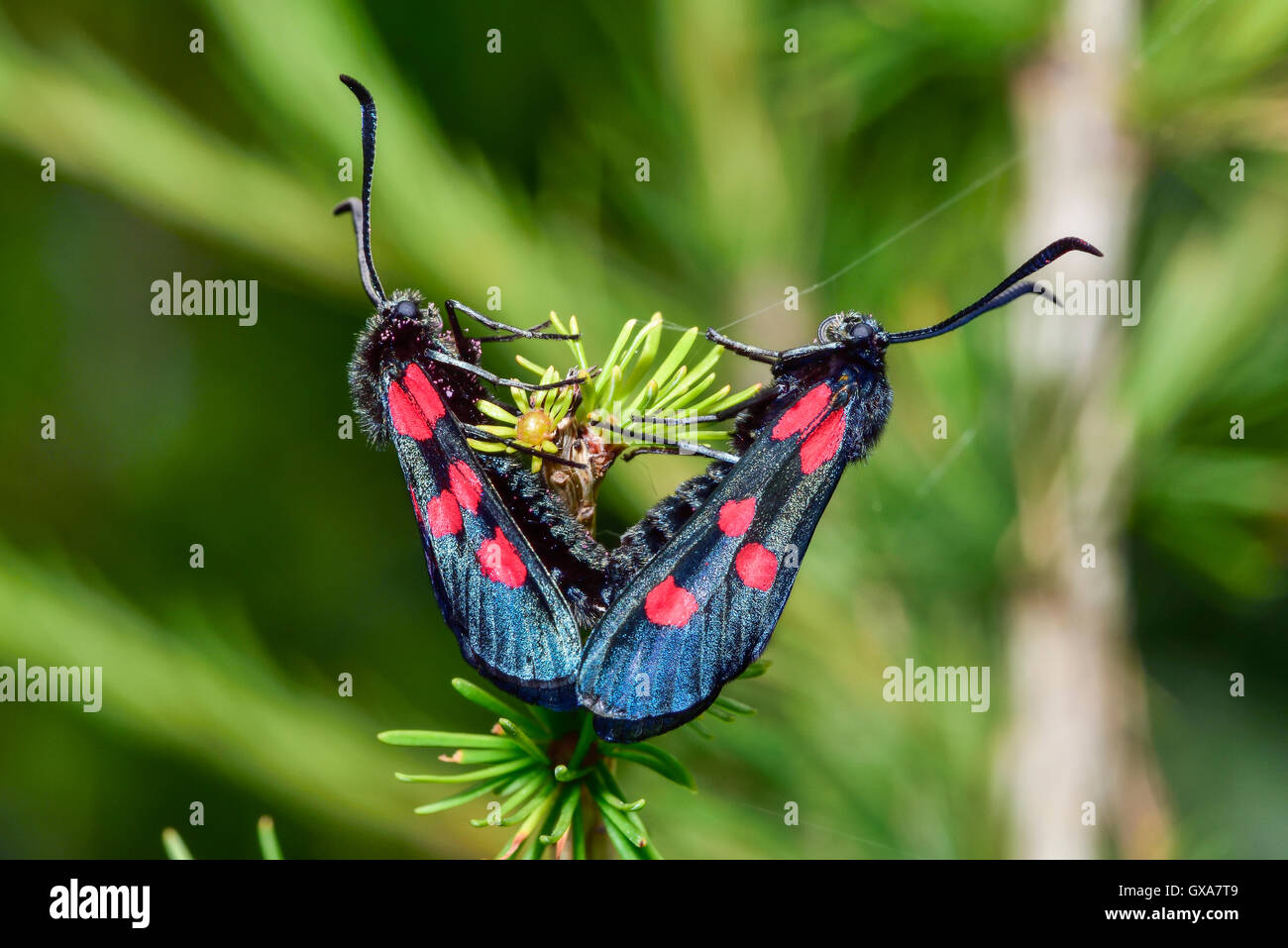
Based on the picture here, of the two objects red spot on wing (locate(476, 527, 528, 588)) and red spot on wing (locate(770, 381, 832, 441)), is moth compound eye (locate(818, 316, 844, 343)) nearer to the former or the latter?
red spot on wing (locate(770, 381, 832, 441))

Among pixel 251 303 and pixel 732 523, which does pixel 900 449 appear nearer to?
pixel 732 523

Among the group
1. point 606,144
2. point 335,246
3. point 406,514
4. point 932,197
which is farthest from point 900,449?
point 406,514

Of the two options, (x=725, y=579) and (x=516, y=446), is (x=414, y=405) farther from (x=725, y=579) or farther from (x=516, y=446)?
(x=725, y=579)

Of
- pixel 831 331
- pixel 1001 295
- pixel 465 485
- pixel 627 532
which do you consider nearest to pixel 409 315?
pixel 465 485

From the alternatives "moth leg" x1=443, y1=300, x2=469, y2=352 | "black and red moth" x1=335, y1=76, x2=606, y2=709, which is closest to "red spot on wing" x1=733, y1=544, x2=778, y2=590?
"black and red moth" x1=335, y1=76, x2=606, y2=709

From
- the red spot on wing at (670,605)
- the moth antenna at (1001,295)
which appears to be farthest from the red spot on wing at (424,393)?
the moth antenna at (1001,295)

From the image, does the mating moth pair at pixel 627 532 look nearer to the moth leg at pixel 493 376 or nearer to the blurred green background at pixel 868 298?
the moth leg at pixel 493 376
